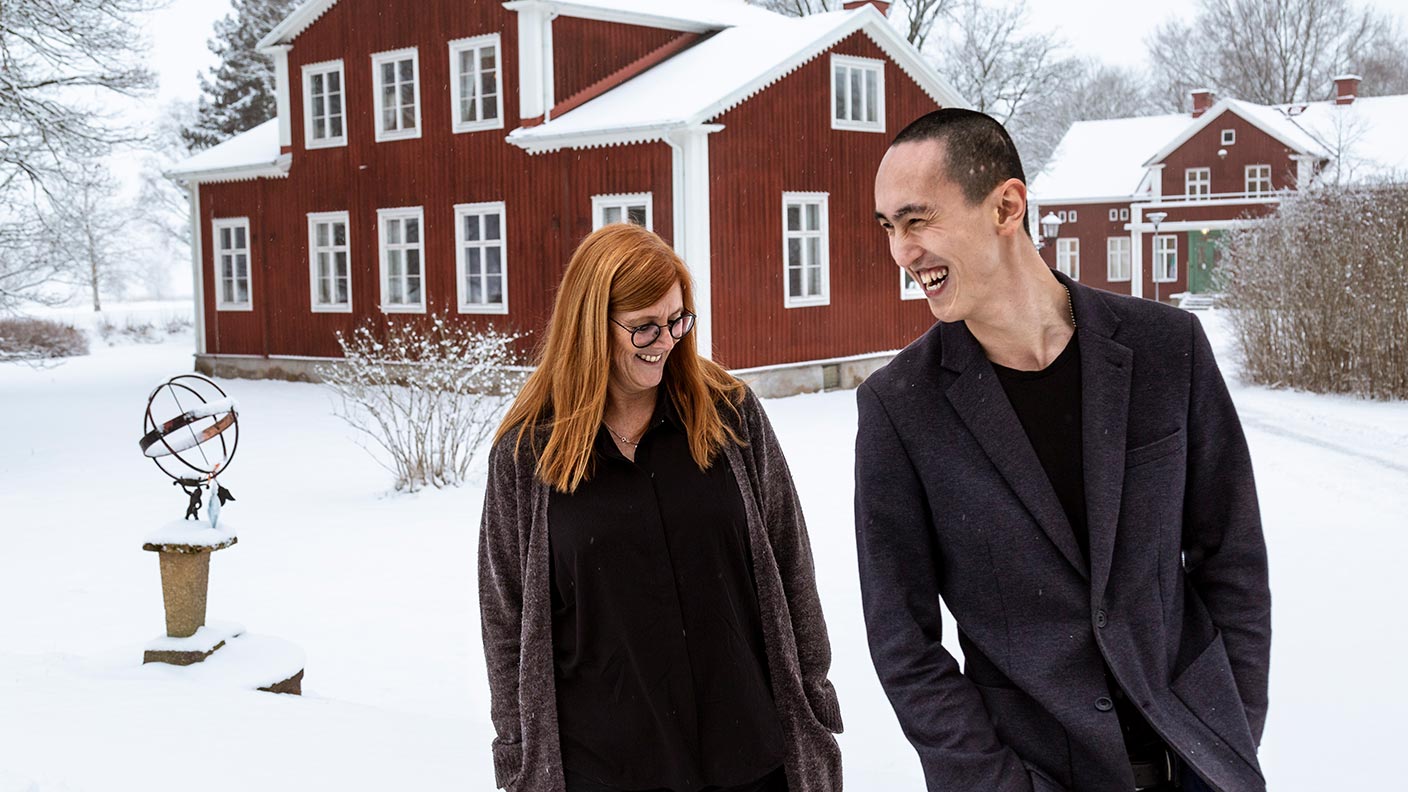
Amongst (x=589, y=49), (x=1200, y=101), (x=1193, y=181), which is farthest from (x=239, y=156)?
(x=1200, y=101)

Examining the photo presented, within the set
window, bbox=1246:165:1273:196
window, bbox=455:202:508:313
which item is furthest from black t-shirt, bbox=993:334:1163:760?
window, bbox=1246:165:1273:196

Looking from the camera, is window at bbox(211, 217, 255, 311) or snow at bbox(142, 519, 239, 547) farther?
window at bbox(211, 217, 255, 311)

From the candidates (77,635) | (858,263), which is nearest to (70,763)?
(77,635)

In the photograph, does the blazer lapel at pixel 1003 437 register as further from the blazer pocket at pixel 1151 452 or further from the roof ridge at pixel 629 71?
the roof ridge at pixel 629 71

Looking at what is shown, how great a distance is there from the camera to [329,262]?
80.6 feet

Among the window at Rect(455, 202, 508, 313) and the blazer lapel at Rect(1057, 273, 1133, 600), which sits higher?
the window at Rect(455, 202, 508, 313)

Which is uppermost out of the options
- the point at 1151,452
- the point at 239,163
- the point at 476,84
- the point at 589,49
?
the point at 589,49

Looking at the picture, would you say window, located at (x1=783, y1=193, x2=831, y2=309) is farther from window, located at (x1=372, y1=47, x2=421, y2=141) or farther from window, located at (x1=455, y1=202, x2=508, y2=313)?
window, located at (x1=372, y1=47, x2=421, y2=141)

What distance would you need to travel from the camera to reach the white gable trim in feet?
142

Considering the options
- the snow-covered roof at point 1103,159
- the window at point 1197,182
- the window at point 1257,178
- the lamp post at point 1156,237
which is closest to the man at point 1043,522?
the lamp post at point 1156,237

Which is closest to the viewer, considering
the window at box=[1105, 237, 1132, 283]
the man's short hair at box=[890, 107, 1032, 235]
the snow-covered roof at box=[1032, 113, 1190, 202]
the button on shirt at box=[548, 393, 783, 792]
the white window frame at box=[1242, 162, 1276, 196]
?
the man's short hair at box=[890, 107, 1032, 235]

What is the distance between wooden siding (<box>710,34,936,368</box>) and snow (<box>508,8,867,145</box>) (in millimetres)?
373

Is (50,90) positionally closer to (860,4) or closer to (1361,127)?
(860,4)

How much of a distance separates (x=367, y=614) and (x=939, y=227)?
678cm
